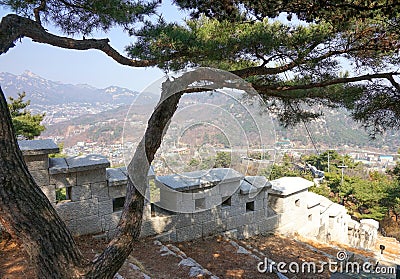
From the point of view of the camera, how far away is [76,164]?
3168 mm

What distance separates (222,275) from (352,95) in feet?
7.60

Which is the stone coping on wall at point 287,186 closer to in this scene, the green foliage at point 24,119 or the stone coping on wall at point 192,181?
the stone coping on wall at point 192,181

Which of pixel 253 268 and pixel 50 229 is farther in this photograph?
pixel 253 268

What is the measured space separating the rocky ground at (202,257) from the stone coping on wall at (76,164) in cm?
76

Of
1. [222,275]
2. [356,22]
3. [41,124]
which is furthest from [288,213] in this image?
[41,124]

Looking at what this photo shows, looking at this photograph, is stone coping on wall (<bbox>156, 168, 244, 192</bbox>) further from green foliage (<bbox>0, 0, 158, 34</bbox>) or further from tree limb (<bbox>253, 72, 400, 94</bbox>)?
green foliage (<bbox>0, 0, 158, 34</bbox>)

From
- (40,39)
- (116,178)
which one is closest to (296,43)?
(40,39)

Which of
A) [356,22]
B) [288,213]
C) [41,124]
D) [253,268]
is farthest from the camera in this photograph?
[41,124]

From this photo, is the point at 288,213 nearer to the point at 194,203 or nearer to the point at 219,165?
the point at 194,203

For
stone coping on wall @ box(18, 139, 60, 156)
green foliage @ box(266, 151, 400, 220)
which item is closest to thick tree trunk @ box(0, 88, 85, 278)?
stone coping on wall @ box(18, 139, 60, 156)

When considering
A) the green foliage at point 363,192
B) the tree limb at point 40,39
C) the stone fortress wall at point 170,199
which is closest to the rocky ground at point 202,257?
the stone fortress wall at point 170,199

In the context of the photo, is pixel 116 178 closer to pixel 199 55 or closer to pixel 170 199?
pixel 170 199

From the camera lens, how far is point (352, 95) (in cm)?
326

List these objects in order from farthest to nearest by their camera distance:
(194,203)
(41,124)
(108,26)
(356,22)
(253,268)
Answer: (41,124) < (194,203) < (253,268) < (108,26) < (356,22)
